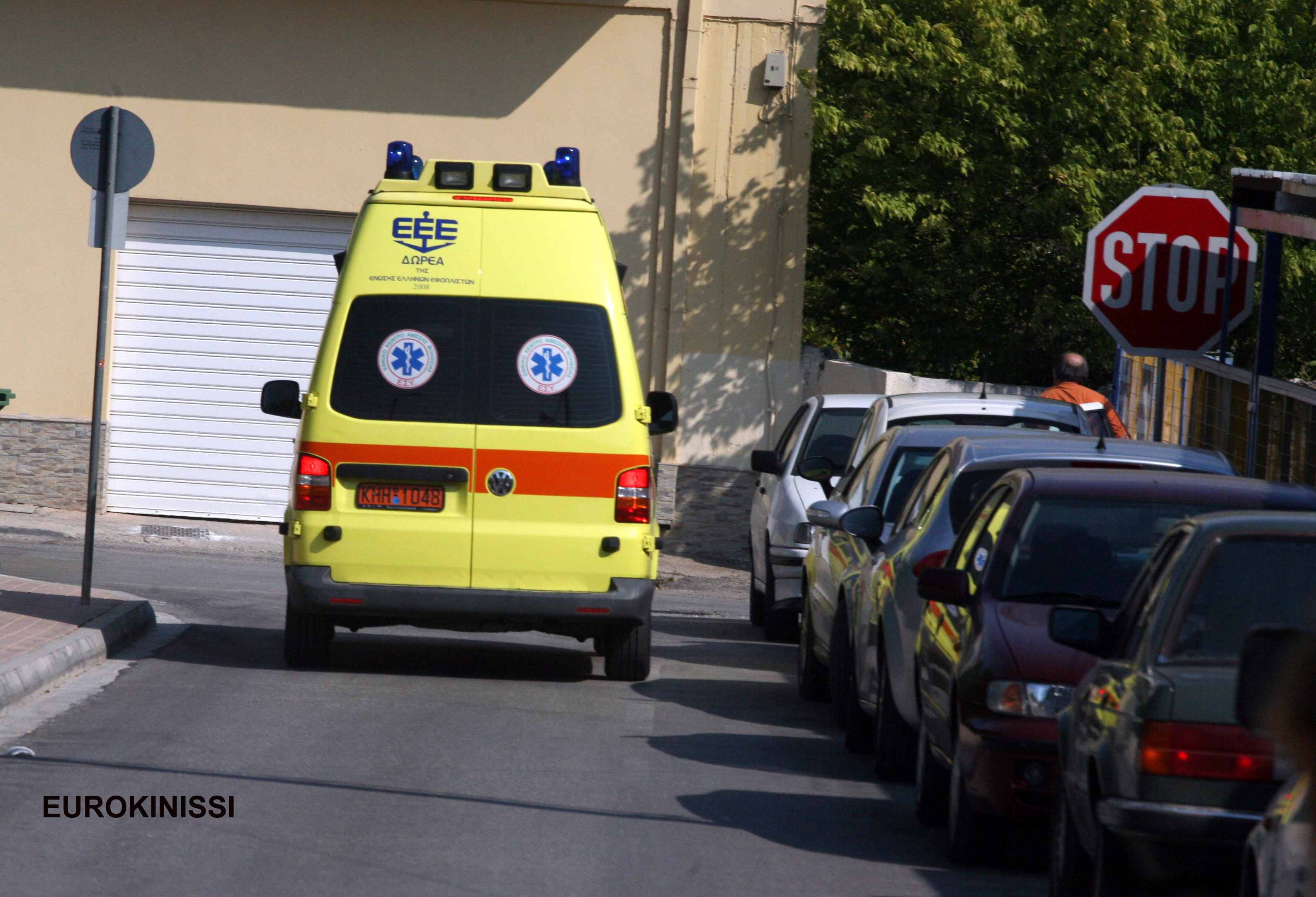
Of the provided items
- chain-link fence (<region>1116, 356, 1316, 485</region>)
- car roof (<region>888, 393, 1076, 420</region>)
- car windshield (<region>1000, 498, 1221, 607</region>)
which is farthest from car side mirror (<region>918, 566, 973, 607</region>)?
car roof (<region>888, 393, 1076, 420</region>)

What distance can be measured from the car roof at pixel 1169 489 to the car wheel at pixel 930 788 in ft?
3.39

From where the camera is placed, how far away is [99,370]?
1118 centimetres

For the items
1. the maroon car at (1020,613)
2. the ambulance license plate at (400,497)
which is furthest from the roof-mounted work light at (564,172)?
the maroon car at (1020,613)

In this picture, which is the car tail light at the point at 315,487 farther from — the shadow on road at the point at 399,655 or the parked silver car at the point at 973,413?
the parked silver car at the point at 973,413

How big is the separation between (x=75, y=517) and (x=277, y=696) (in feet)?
35.1

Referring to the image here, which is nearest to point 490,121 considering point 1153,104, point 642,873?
point 1153,104

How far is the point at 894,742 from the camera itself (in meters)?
8.22

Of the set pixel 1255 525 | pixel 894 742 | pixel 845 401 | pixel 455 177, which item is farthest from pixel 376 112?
pixel 1255 525

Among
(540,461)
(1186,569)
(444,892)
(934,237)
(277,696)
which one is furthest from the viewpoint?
(934,237)

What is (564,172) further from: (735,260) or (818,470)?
(735,260)

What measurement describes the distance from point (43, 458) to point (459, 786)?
1371 centimetres

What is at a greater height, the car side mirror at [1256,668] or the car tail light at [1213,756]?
the car side mirror at [1256,668]

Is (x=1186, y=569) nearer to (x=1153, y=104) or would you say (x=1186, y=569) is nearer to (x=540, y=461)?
(x=540, y=461)

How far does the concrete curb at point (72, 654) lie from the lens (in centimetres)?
890
